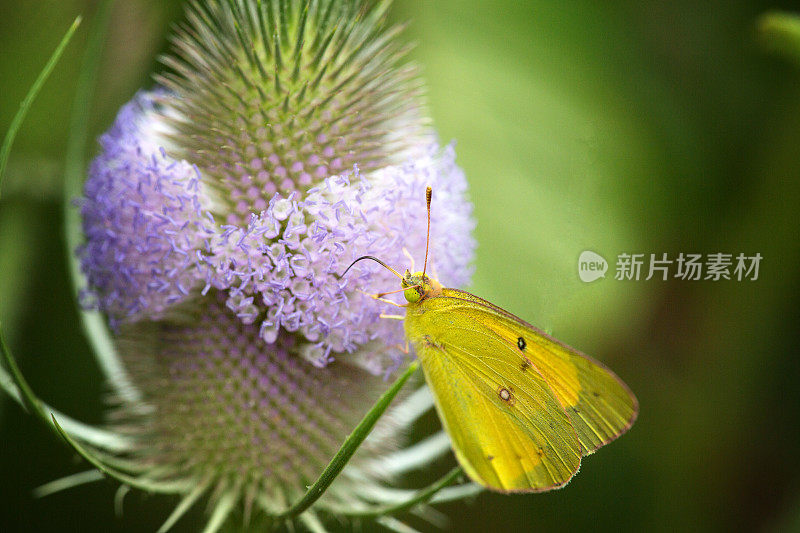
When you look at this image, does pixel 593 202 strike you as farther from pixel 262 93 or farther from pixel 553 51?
pixel 262 93

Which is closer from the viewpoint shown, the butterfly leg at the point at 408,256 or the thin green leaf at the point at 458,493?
the butterfly leg at the point at 408,256

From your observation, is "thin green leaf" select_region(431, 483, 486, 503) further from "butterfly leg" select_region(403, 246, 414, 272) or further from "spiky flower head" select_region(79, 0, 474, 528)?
"butterfly leg" select_region(403, 246, 414, 272)

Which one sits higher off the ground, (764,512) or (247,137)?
(247,137)

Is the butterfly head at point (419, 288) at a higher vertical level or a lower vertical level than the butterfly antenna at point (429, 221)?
lower

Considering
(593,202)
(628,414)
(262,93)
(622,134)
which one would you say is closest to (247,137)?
(262,93)

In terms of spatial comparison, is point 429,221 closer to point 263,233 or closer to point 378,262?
point 378,262

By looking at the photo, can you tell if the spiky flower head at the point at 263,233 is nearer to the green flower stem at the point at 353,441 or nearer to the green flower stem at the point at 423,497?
the green flower stem at the point at 423,497

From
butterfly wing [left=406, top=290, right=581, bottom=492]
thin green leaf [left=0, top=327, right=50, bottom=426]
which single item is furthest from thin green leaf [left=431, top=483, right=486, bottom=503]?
thin green leaf [left=0, top=327, right=50, bottom=426]

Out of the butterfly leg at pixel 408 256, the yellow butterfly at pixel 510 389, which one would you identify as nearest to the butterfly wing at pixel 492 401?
the yellow butterfly at pixel 510 389
